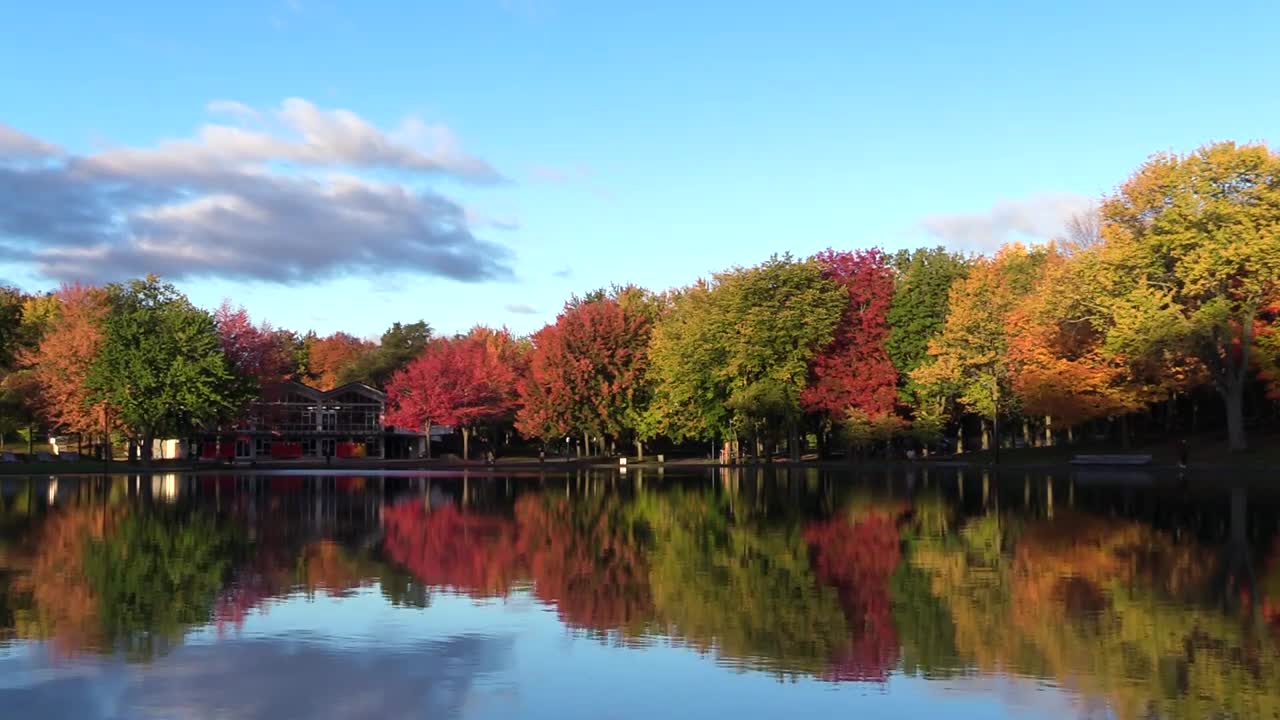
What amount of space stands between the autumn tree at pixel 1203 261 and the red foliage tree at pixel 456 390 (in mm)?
72245

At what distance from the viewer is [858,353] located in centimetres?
9431

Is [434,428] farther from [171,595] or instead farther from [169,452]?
[171,595]

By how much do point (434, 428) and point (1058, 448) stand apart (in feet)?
271

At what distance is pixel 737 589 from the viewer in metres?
21.9

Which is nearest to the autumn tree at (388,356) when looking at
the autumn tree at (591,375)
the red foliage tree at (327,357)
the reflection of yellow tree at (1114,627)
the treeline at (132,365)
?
the red foliage tree at (327,357)

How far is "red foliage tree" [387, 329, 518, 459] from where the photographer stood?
12888cm

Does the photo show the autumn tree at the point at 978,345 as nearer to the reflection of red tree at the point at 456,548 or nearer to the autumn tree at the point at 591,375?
the autumn tree at the point at 591,375

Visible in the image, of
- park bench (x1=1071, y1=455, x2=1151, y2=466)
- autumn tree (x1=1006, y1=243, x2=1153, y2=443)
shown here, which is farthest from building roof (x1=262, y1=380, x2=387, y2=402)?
park bench (x1=1071, y1=455, x2=1151, y2=466)

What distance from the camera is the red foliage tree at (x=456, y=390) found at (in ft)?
423

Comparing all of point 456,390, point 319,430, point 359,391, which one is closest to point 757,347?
point 456,390

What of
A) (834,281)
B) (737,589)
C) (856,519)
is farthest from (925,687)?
(834,281)

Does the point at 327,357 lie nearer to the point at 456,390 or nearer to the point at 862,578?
the point at 456,390

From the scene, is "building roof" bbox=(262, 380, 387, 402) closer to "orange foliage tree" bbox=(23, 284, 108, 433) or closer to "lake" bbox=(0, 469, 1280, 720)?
"orange foliage tree" bbox=(23, 284, 108, 433)

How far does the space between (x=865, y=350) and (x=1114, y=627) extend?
252 ft
